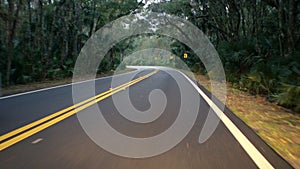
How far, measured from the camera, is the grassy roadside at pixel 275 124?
4449mm

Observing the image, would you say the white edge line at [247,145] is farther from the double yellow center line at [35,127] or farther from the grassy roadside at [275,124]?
the double yellow center line at [35,127]

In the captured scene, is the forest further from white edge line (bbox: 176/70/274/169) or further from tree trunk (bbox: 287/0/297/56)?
white edge line (bbox: 176/70/274/169)

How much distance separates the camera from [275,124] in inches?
251

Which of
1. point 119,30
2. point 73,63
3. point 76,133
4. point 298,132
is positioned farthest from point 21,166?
point 119,30

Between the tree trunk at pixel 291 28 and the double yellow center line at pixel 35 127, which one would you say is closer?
the double yellow center line at pixel 35 127

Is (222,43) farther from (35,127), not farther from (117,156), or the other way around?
(117,156)

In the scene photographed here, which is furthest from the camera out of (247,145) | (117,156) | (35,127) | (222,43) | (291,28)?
(222,43)

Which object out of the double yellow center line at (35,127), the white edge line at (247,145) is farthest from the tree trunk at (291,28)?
the double yellow center line at (35,127)

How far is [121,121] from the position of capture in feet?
20.4

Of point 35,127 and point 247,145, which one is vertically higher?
point 247,145

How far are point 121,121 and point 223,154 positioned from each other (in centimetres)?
270

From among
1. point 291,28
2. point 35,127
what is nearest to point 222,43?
point 291,28

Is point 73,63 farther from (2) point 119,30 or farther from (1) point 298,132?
(1) point 298,132

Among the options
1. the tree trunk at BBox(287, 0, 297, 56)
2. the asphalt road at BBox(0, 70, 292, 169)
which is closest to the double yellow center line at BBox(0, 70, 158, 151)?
the asphalt road at BBox(0, 70, 292, 169)
